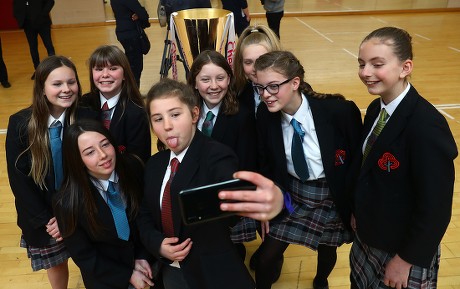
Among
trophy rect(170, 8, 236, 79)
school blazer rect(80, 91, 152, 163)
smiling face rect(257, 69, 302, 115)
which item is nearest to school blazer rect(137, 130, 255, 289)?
smiling face rect(257, 69, 302, 115)

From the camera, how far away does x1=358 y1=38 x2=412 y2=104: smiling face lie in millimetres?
1467

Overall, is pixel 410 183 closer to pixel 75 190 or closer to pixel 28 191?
pixel 75 190

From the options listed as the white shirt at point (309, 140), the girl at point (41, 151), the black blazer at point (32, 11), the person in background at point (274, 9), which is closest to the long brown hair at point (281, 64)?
the white shirt at point (309, 140)

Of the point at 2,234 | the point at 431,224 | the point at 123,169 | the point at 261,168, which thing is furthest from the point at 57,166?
the point at 431,224

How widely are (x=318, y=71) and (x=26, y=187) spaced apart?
531cm

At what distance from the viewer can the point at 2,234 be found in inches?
115

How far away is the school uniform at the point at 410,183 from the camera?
1.38 meters

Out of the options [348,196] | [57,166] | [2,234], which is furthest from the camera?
[2,234]

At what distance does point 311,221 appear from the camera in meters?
2.01

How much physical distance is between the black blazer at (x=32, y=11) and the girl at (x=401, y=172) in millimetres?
5756

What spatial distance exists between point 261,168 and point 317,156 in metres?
0.33

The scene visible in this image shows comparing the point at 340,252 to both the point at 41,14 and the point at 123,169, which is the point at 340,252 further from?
the point at 41,14

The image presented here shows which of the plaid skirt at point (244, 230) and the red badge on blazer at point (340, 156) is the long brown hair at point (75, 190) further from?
the red badge on blazer at point (340, 156)

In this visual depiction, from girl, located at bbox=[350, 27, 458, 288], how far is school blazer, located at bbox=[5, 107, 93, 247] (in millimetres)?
1467
